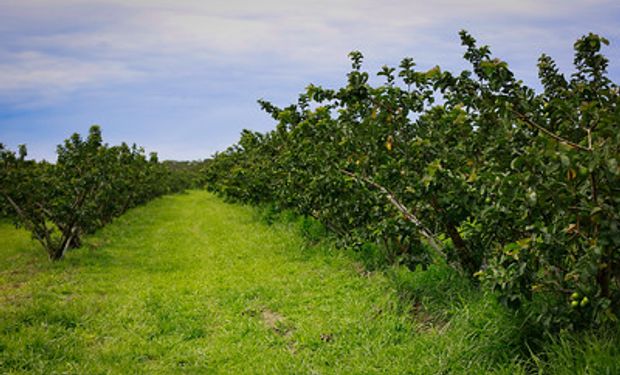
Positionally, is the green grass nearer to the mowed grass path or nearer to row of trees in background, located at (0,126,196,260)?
the mowed grass path

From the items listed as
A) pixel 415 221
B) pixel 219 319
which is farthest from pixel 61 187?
pixel 415 221

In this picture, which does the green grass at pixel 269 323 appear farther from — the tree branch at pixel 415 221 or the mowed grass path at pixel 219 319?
the tree branch at pixel 415 221

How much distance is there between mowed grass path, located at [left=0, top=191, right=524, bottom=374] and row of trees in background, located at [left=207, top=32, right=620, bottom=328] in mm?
848

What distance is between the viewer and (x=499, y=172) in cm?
398

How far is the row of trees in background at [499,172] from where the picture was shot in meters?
3.21

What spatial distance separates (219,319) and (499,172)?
4257 mm

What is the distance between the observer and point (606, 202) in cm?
329

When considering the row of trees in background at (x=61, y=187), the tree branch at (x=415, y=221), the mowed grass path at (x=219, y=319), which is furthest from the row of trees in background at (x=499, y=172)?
the row of trees in background at (x=61, y=187)

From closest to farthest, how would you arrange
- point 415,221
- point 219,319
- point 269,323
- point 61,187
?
point 415,221 < point 269,323 < point 219,319 < point 61,187

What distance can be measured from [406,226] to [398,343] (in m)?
1.32

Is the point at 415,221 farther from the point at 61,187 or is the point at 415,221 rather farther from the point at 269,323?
the point at 61,187

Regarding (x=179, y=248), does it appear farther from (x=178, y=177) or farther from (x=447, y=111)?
(x=178, y=177)

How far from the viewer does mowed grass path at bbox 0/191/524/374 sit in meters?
4.83

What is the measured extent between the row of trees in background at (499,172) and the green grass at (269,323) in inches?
17.6
